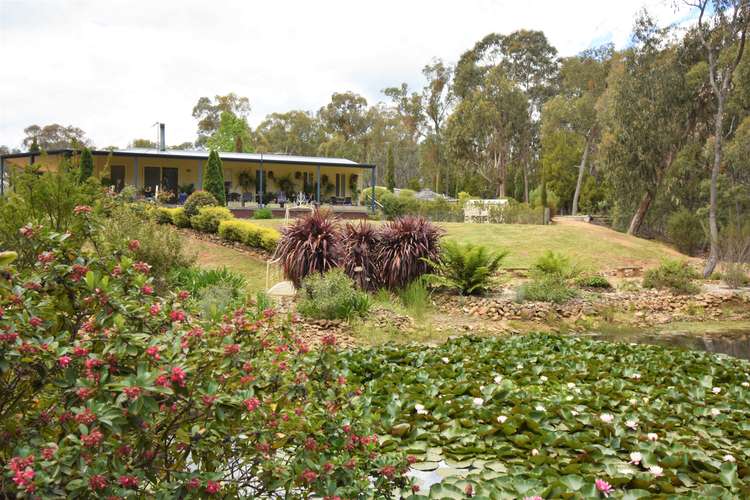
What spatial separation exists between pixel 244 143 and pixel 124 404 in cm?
4896

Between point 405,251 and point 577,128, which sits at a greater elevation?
point 577,128

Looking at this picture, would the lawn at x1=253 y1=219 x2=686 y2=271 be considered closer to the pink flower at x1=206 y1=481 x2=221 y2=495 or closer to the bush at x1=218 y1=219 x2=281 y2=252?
the bush at x1=218 y1=219 x2=281 y2=252

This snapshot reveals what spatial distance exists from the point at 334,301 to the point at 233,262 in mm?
6866

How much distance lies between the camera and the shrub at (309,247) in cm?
984

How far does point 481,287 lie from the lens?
10703mm

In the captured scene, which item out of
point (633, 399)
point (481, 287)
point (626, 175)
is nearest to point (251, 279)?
point (481, 287)

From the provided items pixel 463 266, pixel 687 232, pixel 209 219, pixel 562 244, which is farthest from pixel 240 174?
pixel 463 266

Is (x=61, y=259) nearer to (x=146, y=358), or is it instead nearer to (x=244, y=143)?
(x=146, y=358)

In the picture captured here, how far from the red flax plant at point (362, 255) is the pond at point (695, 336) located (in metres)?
3.42

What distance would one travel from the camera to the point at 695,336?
8.83 metres

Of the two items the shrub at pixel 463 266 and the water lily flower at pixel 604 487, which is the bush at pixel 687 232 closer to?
the shrub at pixel 463 266

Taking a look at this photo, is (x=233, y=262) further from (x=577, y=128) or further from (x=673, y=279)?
(x=577, y=128)

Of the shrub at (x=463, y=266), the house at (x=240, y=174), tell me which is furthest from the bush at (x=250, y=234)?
the house at (x=240, y=174)

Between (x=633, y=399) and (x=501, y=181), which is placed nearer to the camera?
(x=633, y=399)
